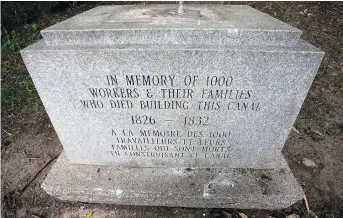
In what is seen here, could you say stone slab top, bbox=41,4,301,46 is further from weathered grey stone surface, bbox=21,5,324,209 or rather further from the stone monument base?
the stone monument base

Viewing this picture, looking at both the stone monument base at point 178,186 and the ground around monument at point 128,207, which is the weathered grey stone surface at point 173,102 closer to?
the stone monument base at point 178,186

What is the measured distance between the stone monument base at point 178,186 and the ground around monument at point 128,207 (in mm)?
125

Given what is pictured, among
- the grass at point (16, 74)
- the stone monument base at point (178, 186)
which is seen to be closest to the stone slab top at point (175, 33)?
the stone monument base at point (178, 186)

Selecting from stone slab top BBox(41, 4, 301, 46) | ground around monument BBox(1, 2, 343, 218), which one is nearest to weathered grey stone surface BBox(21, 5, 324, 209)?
stone slab top BBox(41, 4, 301, 46)

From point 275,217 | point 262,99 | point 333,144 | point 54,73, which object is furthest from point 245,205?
point 54,73

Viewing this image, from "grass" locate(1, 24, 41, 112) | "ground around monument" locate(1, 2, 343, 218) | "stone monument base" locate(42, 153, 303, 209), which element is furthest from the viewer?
"grass" locate(1, 24, 41, 112)

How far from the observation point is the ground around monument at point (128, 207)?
257cm

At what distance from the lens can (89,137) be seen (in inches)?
95.3

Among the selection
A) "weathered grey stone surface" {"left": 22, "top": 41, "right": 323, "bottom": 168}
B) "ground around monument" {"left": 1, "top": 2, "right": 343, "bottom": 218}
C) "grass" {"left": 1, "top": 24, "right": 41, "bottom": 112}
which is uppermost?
"weathered grey stone surface" {"left": 22, "top": 41, "right": 323, "bottom": 168}

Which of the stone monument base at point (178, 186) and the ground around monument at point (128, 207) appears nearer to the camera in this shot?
the stone monument base at point (178, 186)

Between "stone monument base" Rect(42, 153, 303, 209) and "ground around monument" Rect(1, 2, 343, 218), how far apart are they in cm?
13

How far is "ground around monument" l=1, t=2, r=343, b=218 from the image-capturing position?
257cm

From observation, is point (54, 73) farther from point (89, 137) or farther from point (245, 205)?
point (245, 205)

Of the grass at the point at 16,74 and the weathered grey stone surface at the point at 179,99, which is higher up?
the weathered grey stone surface at the point at 179,99
